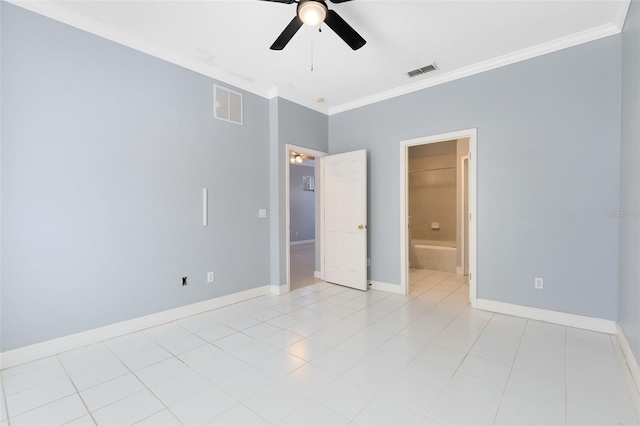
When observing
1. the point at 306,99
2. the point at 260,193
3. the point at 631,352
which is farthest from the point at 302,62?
the point at 631,352

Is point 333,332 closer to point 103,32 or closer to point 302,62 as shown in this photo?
point 302,62

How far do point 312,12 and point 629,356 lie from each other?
11.2 ft

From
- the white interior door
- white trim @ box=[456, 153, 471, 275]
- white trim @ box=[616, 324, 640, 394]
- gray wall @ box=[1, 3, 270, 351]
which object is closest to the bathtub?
white trim @ box=[456, 153, 471, 275]

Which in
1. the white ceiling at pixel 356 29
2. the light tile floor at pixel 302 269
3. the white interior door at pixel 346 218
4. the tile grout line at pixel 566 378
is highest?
the white ceiling at pixel 356 29

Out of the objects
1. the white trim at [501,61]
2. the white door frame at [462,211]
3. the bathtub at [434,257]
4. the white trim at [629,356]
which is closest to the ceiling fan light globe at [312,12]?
the white trim at [501,61]

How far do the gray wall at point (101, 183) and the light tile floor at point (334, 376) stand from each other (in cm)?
46

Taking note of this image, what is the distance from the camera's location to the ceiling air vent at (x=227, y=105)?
355cm

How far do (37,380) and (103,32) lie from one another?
2.92 m

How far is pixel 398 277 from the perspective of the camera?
13.7 feet

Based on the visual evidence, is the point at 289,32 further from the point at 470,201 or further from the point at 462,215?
the point at 462,215

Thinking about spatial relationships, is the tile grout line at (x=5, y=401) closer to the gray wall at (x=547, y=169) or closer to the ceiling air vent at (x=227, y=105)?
the ceiling air vent at (x=227, y=105)

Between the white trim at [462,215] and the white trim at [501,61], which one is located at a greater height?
the white trim at [501,61]

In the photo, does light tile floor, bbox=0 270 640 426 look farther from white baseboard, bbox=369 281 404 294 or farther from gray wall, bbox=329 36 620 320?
white baseboard, bbox=369 281 404 294

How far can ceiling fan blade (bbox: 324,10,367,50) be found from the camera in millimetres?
2080
